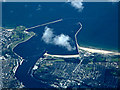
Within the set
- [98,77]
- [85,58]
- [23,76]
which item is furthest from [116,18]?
[23,76]

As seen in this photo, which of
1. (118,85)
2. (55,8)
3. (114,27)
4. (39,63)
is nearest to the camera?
(118,85)

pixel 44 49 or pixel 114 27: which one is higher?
pixel 114 27

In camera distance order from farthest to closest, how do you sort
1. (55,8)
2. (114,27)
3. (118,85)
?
(55,8) → (114,27) → (118,85)

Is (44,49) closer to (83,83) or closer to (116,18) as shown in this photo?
(83,83)

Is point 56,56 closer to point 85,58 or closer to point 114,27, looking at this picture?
point 85,58

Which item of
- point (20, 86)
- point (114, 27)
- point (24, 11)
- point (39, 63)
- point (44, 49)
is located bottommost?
point (20, 86)

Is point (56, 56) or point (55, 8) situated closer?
point (56, 56)
